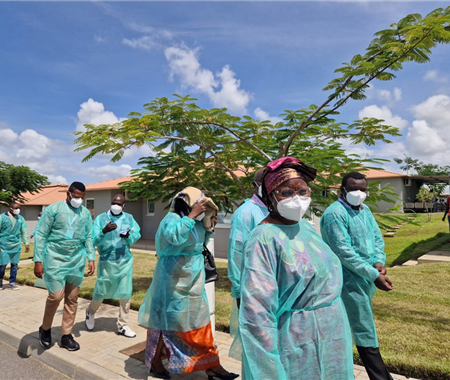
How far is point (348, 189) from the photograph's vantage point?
11.6 ft

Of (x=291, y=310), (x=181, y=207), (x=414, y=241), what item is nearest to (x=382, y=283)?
(x=291, y=310)

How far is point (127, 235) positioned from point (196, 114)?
3075 mm

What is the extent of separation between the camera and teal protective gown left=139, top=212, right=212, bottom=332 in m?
3.64

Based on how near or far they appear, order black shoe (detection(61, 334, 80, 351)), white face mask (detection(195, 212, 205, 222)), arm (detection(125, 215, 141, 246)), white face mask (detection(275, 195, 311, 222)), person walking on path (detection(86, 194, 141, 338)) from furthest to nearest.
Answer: arm (detection(125, 215, 141, 246)), person walking on path (detection(86, 194, 141, 338)), black shoe (detection(61, 334, 80, 351)), white face mask (detection(195, 212, 205, 222)), white face mask (detection(275, 195, 311, 222))

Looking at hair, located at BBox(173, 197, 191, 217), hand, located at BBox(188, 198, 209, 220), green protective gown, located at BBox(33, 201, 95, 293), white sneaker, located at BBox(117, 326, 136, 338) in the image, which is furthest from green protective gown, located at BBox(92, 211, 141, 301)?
hand, located at BBox(188, 198, 209, 220)

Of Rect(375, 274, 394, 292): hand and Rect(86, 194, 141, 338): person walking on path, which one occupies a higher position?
Rect(375, 274, 394, 292): hand

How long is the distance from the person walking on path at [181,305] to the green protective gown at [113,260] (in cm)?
172

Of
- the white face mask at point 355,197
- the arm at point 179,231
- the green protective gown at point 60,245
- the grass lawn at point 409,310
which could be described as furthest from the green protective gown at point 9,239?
the white face mask at point 355,197

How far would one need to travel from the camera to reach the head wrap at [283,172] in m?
1.99

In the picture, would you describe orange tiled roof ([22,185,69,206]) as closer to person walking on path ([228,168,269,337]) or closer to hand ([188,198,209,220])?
hand ([188,198,209,220])

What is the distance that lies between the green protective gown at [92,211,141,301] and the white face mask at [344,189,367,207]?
3247 millimetres

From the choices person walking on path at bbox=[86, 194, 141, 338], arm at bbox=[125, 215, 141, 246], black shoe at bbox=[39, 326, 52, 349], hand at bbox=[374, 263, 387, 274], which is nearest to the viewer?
hand at bbox=[374, 263, 387, 274]

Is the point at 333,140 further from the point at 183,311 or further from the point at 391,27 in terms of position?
the point at 183,311

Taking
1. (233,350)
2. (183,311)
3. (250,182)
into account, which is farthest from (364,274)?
(250,182)
